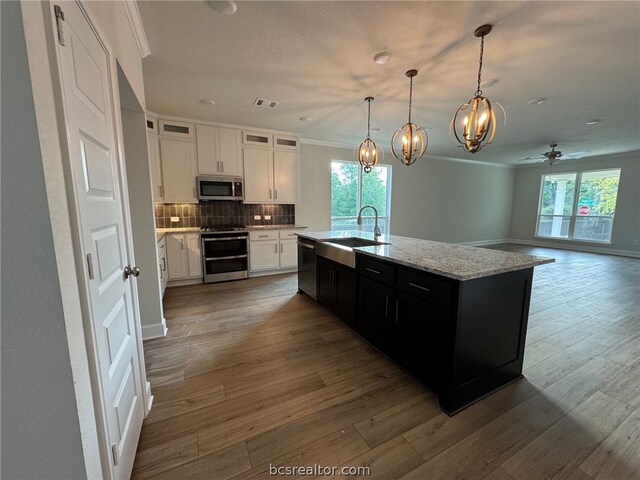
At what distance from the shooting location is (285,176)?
495 centimetres

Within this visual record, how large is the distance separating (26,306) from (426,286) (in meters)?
1.84

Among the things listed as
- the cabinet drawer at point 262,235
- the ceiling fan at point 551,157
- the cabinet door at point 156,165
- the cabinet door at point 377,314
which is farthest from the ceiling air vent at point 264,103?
the ceiling fan at point 551,157

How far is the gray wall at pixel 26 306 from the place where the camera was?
630mm

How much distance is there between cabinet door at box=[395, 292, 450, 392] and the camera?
1705 millimetres

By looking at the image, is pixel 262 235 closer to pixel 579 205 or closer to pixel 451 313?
pixel 451 313

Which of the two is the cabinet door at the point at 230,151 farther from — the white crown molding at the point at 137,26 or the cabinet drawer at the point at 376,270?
the cabinet drawer at the point at 376,270

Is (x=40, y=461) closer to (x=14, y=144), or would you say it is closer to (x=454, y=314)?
(x=14, y=144)

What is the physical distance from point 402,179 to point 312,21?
5.12m

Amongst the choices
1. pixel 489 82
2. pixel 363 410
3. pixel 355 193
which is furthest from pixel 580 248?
pixel 363 410

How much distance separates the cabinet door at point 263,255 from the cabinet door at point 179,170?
1.28 m

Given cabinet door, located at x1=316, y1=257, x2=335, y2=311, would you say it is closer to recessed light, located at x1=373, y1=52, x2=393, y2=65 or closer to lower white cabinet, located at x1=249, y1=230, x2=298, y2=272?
lower white cabinet, located at x1=249, y1=230, x2=298, y2=272

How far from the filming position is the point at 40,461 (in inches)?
28.3

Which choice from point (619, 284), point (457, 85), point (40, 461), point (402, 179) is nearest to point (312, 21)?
point (457, 85)

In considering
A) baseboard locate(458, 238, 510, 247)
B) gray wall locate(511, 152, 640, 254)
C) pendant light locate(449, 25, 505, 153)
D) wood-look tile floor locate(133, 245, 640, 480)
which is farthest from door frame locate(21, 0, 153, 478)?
gray wall locate(511, 152, 640, 254)
